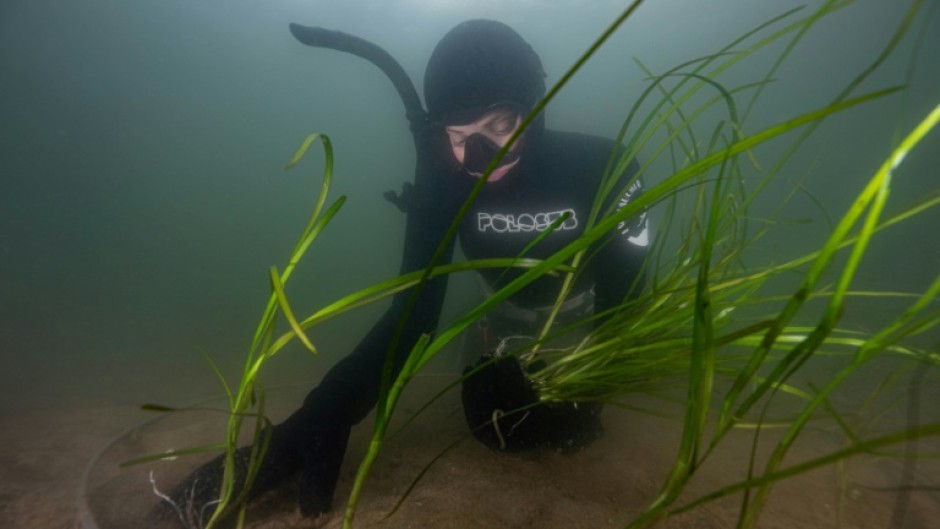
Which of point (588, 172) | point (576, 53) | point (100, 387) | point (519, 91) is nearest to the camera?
point (519, 91)

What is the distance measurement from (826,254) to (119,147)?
9794cm

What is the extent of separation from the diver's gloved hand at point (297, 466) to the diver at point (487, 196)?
0.02 metres

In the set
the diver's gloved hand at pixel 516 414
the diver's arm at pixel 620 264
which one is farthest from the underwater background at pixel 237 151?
the diver's gloved hand at pixel 516 414

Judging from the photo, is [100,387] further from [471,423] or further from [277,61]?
[277,61]

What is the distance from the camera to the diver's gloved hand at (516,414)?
6.55 ft

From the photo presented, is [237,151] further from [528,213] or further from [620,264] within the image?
[620,264]

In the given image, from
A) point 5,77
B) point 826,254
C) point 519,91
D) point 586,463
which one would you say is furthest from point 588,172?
point 5,77

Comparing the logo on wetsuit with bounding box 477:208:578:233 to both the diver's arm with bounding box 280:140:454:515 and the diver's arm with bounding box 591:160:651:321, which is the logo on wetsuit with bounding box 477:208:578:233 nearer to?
the diver's arm with bounding box 280:140:454:515

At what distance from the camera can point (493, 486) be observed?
7.31 feet

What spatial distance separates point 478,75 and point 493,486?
9.85 feet

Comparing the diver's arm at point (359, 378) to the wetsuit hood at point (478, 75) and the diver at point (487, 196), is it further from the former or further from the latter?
the wetsuit hood at point (478, 75)

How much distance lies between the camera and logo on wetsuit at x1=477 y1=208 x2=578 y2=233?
3.85 metres

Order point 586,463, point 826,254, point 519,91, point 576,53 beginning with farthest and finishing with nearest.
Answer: point 576,53, point 519,91, point 586,463, point 826,254

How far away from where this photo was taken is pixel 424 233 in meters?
3.78
